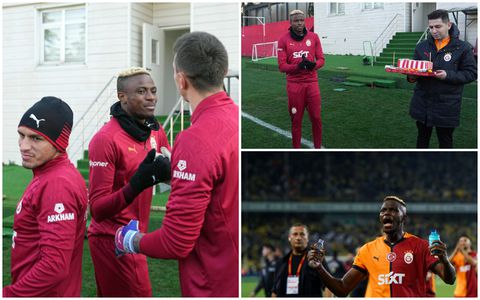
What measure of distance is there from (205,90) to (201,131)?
0.19 metres

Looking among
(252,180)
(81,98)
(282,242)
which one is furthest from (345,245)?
(81,98)

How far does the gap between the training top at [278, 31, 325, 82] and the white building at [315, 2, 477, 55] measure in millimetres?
123

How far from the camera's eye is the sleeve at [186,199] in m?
1.91

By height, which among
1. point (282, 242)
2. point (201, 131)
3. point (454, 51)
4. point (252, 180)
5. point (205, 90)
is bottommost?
point (282, 242)

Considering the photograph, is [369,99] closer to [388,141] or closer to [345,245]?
[388,141]

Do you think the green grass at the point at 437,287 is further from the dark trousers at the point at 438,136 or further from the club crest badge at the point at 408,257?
the club crest badge at the point at 408,257

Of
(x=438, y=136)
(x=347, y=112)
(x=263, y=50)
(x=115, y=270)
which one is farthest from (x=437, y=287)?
(x=115, y=270)

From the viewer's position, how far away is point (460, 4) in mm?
3945

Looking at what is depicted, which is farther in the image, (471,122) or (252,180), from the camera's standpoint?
(252,180)

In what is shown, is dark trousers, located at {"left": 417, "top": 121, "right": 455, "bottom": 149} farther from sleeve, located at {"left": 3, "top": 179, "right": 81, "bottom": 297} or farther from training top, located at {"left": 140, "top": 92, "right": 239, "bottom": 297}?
sleeve, located at {"left": 3, "top": 179, "right": 81, "bottom": 297}

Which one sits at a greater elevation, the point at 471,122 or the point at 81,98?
the point at 81,98

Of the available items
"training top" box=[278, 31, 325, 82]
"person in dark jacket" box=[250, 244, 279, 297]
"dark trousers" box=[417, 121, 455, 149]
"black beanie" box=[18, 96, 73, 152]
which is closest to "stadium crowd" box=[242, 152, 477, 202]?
"person in dark jacket" box=[250, 244, 279, 297]

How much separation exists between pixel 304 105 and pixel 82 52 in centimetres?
646

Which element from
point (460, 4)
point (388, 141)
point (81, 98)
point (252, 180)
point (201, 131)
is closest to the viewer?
point (201, 131)
